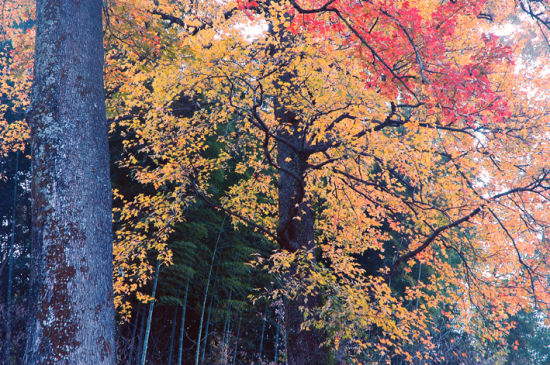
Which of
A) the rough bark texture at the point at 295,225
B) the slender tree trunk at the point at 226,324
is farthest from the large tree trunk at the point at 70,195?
the slender tree trunk at the point at 226,324

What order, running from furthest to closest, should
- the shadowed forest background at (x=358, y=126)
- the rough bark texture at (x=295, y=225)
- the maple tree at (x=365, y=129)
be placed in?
1. the rough bark texture at (x=295, y=225)
2. the maple tree at (x=365, y=129)
3. the shadowed forest background at (x=358, y=126)

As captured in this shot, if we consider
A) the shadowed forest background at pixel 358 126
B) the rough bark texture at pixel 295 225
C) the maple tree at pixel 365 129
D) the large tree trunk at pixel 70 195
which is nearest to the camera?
the large tree trunk at pixel 70 195

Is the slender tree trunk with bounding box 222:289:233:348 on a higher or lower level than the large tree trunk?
lower

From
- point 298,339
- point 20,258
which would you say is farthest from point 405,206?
point 20,258

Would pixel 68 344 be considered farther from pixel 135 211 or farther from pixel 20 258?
pixel 20 258

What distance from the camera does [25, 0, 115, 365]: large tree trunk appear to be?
8.45 ft

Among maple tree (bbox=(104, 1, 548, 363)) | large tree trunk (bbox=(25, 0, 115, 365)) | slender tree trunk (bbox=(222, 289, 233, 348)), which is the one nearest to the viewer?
large tree trunk (bbox=(25, 0, 115, 365))

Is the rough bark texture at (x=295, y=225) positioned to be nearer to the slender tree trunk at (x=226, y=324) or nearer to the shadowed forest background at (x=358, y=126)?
the shadowed forest background at (x=358, y=126)

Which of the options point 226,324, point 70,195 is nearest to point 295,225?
point 70,195

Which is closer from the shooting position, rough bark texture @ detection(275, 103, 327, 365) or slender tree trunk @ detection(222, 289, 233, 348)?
rough bark texture @ detection(275, 103, 327, 365)

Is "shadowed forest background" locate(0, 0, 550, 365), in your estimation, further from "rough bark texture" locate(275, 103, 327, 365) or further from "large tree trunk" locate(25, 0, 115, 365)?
"large tree trunk" locate(25, 0, 115, 365)

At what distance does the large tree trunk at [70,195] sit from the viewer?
258 cm

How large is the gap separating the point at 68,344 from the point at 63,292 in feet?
1.09

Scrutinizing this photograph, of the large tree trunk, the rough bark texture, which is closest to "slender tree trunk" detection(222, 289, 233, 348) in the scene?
the rough bark texture
